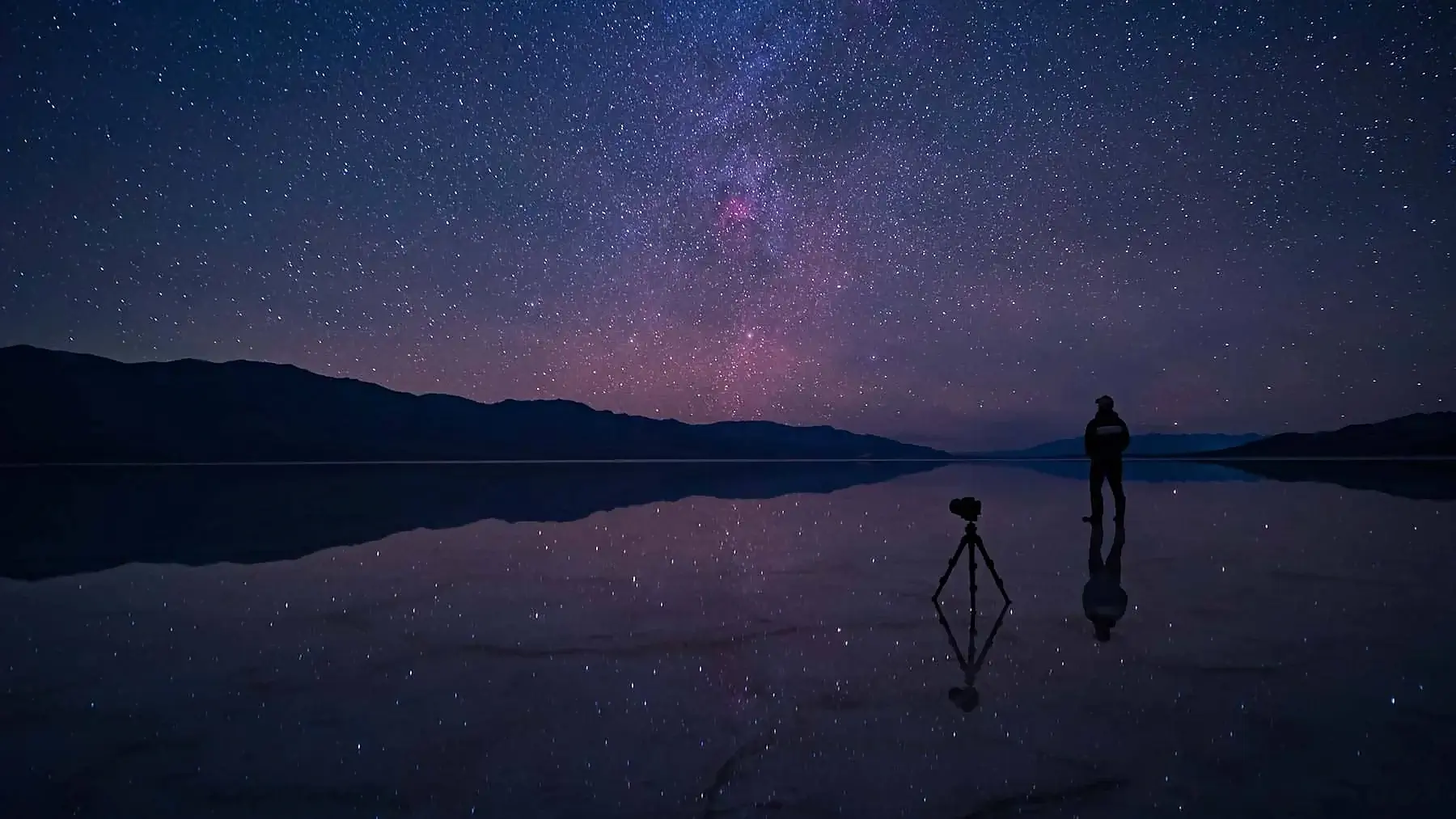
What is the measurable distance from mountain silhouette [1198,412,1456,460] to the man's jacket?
15213 centimetres

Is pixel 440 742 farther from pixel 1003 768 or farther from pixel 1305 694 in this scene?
pixel 1305 694

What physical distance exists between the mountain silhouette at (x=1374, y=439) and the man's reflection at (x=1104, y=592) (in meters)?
155

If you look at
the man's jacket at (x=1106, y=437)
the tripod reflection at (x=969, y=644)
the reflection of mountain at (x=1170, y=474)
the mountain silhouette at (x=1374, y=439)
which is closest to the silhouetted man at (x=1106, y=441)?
the man's jacket at (x=1106, y=437)

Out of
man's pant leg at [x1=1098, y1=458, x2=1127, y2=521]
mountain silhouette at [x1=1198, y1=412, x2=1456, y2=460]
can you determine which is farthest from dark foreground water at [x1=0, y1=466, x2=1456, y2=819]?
mountain silhouette at [x1=1198, y1=412, x2=1456, y2=460]

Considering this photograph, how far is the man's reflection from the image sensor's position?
7496mm

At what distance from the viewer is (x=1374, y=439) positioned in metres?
167

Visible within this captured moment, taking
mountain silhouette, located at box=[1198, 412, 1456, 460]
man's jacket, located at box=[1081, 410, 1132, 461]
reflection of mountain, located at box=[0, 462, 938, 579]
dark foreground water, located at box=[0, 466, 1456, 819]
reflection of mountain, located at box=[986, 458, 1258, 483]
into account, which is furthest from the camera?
mountain silhouette, located at box=[1198, 412, 1456, 460]

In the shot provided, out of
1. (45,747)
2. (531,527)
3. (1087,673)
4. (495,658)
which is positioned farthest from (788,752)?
(531,527)

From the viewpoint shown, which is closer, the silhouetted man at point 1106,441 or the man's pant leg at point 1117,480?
the silhouetted man at point 1106,441

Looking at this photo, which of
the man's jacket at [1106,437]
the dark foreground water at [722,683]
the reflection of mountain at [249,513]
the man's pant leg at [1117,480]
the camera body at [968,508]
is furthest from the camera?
the man's pant leg at [1117,480]

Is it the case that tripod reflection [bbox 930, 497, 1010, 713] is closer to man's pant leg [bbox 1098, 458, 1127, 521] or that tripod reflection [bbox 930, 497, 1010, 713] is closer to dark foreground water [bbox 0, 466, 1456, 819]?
dark foreground water [bbox 0, 466, 1456, 819]

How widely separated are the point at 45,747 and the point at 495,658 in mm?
2896

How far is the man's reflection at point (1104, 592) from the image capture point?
24.6 ft

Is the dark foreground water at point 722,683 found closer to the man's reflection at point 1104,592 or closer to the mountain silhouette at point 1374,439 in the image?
the man's reflection at point 1104,592
